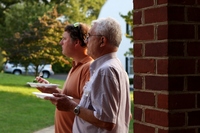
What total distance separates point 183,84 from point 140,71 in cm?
30

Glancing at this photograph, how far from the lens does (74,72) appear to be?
3.59 metres

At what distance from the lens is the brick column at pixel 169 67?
2439 mm

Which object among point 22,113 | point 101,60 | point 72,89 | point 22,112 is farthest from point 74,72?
point 22,112

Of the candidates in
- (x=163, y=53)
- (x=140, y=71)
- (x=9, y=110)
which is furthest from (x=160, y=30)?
(x=9, y=110)

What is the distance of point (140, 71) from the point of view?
8.71ft

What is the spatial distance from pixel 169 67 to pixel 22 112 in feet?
36.5

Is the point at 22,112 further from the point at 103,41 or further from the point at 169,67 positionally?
the point at 169,67

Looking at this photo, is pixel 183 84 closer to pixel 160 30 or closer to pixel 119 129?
pixel 160 30

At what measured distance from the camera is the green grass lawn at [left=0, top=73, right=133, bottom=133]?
35.7 ft

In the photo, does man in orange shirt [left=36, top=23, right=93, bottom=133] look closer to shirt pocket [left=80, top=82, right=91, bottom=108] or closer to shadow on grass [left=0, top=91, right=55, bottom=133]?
shirt pocket [left=80, top=82, right=91, bottom=108]

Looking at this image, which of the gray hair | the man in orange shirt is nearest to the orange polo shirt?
the man in orange shirt

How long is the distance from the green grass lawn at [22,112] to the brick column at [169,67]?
7923mm

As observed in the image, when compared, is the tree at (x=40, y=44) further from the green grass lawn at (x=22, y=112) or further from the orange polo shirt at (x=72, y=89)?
the orange polo shirt at (x=72, y=89)

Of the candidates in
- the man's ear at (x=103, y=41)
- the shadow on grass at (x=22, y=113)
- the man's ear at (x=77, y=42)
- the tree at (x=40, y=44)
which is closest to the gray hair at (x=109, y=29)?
the man's ear at (x=103, y=41)
